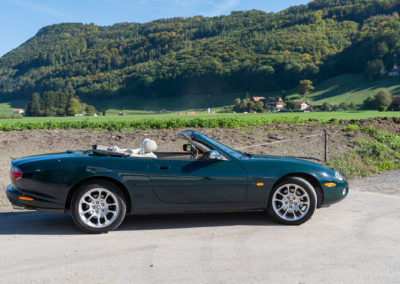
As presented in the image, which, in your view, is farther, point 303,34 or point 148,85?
point 303,34

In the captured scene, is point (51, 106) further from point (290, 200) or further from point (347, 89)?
point (347, 89)

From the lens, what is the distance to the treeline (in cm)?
8381

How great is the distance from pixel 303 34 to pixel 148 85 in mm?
80949

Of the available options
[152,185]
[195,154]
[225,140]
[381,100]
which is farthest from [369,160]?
[381,100]

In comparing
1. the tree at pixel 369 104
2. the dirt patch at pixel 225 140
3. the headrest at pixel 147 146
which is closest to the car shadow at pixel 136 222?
the headrest at pixel 147 146

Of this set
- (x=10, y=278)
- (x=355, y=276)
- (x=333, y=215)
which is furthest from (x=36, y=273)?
(x=333, y=215)

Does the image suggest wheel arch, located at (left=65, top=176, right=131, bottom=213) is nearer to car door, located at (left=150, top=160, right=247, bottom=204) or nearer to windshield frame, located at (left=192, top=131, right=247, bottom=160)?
car door, located at (left=150, top=160, right=247, bottom=204)

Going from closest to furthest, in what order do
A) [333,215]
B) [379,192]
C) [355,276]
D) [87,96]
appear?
[355,276] < [333,215] < [379,192] < [87,96]

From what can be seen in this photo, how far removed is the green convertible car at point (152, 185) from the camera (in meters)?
4.85

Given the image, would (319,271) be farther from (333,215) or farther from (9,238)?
(9,238)

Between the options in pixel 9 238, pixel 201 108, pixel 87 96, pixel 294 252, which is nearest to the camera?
pixel 294 252

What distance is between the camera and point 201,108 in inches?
5630

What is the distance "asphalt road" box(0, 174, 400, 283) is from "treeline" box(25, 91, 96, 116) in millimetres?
84732

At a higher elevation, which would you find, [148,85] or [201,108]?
[148,85]
